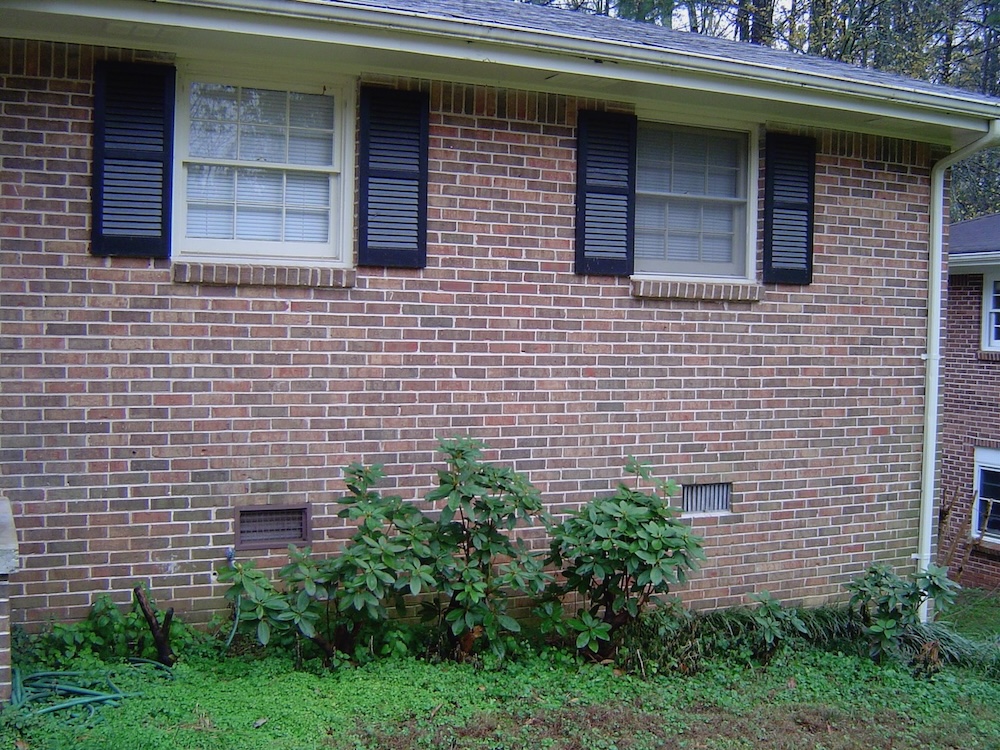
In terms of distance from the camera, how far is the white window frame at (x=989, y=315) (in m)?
12.6

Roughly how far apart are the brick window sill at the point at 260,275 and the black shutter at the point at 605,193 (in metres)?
1.65

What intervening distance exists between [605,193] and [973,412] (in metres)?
9.16

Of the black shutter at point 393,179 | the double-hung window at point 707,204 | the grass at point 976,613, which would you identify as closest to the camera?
the black shutter at point 393,179

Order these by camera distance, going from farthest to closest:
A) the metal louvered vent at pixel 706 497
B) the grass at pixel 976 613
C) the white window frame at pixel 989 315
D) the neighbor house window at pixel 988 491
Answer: the neighbor house window at pixel 988 491
the white window frame at pixel 989 315
the grass at pixel 976 613
the metal louvered vent at pixel 706 497

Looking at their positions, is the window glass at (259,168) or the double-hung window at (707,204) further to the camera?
the double-hung window at (707,204)

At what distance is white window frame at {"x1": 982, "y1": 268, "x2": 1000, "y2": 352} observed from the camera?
1262cm

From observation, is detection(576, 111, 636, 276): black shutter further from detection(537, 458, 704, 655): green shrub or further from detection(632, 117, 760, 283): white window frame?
detection(537, 458, 704, 655): green shrub

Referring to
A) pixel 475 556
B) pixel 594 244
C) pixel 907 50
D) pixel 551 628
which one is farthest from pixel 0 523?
pixel 907 50

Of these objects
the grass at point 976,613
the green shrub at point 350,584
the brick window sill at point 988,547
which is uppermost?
the green shrub at point 350,584

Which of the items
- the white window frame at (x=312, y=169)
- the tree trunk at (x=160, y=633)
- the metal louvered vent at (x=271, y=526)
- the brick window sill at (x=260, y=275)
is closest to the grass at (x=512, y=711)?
the tree trunk at (x=160, y=633)

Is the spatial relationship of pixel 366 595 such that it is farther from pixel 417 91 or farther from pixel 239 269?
pixel 417 91

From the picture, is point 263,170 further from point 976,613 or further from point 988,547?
point 988,547

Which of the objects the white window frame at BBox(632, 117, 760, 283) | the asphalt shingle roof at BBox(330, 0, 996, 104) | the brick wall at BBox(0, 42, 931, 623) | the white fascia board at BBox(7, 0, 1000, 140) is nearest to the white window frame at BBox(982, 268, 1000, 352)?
the asphalt shingle roof at BBox(330, 0, 996, 104)

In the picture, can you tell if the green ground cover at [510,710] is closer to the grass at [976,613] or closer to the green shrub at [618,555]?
the green shrub at [618,555]
